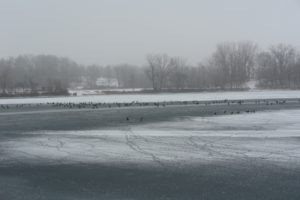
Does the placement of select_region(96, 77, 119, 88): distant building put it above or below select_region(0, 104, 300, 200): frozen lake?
above

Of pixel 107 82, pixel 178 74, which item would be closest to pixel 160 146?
pixel 178 74

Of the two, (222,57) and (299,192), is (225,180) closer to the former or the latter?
(299,192)

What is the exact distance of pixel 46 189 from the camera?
8.38 metres

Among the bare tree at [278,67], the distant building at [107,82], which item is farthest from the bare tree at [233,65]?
the distant building at [107,82]

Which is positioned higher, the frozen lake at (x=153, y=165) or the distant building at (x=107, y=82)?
the distant building at (x=107, y=82)

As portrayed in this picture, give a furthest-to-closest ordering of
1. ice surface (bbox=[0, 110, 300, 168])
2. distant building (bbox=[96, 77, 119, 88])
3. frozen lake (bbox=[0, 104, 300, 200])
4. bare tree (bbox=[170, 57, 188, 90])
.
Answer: distant building (bbox=[96, 77, 119, 88]) < bare tree (bbox=[170, 57, 188, 90]) < ice surface (bbox=[0, 110, 300, 168]) < frozen lake (bbox=[0, 104, 300, 200])

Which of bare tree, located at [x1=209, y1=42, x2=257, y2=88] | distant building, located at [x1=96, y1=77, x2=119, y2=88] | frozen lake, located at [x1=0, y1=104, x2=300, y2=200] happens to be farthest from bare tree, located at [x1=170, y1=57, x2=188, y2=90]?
frozen lake, located at [x1=0, y1=104, x2=300, y2=200]

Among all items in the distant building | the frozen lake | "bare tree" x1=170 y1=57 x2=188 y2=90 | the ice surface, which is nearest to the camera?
the frozen lake

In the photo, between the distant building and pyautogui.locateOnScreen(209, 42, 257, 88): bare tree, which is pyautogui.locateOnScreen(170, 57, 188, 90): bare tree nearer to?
pyautogui.locateOnScreen(209, 42, 257, 88): bare tree

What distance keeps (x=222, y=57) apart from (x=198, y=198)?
120m

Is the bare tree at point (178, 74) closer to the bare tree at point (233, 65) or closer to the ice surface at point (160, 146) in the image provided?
the bare tree at point (233, 65)

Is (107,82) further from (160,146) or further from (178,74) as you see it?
(160,146)

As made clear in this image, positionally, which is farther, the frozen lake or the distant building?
the distant building

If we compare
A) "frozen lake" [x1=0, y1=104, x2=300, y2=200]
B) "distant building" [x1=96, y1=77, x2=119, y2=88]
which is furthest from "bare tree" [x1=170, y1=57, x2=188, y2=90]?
"frozen lake" [x1=0, y1=104, x2=300, y2=200]
